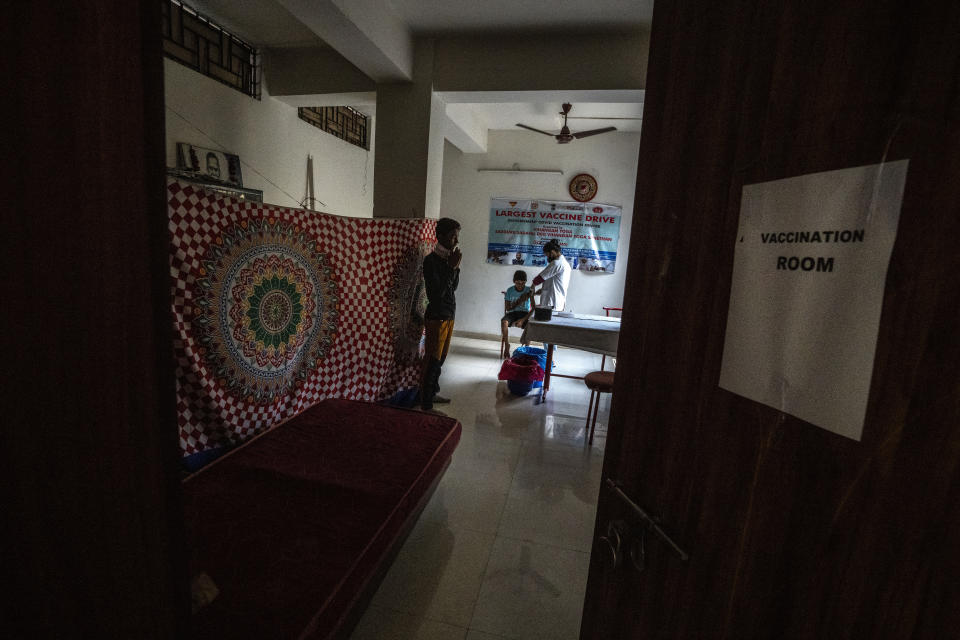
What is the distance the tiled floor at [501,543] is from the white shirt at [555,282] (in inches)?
68.0

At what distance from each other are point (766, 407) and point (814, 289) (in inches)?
6.2

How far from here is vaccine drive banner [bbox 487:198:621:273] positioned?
224 inches

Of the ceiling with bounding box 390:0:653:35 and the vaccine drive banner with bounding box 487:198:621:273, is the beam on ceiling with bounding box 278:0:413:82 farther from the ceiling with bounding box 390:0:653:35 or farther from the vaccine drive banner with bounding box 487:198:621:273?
the vaccine drive banner with bounding box 487:198:621:273

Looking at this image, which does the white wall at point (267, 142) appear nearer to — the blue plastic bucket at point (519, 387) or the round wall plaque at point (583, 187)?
the round wall plaque at point (583, 187)

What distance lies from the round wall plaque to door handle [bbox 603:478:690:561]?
5.30 meters

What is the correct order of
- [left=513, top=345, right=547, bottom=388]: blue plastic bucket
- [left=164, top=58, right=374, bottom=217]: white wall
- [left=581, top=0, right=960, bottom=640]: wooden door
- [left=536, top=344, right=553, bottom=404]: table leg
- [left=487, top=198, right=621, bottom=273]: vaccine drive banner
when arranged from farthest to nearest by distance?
[left=487, top=198, right=621, bottom=273]: vaccine drive banner
[left=513, top=345, right=547, bottom=388]: blue plastic bucket
[left=536, top=344, right=553, bottom=404]: table leg
[left=164, top=58, right=374, bottom=217]: white wall
[left=581, top=0, right=960, bottom=640]: wooden door

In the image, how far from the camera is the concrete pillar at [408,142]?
3482 millimetres

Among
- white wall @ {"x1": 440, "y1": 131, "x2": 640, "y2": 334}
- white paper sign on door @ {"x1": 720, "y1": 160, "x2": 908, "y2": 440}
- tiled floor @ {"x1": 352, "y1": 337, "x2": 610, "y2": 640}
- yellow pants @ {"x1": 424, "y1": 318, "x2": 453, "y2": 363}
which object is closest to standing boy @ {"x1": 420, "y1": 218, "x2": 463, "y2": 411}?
yellow pants @ {"x1": 424, "y1": 318, "x2": 453, "y2": 363}

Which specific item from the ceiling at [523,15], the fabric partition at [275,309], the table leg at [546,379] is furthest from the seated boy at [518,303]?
the ceiling at [523,15]

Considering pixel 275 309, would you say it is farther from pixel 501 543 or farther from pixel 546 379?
pixel 546 379

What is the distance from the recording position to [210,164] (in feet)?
11.0

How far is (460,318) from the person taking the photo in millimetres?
6320

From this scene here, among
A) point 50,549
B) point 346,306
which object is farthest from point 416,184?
point 50,549

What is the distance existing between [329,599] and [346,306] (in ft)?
6.39
